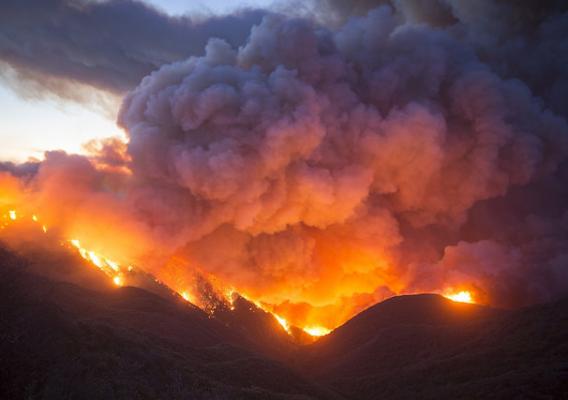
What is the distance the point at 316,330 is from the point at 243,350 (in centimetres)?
2697

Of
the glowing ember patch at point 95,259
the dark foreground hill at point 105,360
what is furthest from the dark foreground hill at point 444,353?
the glowing ember patch at point 95,259

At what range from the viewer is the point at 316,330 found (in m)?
73.2

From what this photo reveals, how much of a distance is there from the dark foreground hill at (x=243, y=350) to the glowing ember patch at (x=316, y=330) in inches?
265

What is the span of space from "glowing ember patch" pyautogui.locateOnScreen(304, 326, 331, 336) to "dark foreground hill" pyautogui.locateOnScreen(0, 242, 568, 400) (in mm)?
6734

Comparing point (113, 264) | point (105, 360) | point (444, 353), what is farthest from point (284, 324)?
point (105, 360)

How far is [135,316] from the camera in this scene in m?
51.9

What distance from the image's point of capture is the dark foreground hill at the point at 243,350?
30.3 meters

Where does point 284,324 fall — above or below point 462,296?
below

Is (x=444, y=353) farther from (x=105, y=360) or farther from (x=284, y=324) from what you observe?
(x=105, y=360)

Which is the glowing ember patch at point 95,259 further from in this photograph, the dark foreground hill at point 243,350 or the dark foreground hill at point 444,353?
the dark foreground hill at point 444,353

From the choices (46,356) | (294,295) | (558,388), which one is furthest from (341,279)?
(46,356)

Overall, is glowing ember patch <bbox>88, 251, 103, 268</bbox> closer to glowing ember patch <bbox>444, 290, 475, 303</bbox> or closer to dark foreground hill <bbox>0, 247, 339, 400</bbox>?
dark foreground hill <bbox>0, 247, 339, 400</bbox>

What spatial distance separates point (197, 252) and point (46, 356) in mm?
44128

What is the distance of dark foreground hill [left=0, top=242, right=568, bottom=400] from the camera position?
30.3 m
